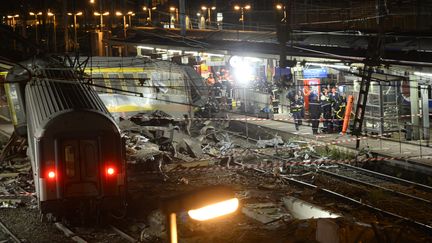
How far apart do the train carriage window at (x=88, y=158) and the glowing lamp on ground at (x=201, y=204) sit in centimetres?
842

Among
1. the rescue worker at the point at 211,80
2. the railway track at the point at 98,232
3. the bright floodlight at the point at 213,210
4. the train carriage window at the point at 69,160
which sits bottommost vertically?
the railway track at the point at 98,232

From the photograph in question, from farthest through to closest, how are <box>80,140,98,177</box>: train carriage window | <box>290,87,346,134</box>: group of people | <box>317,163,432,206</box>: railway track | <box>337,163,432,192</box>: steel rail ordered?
<box>290,87,346,134</box>: group of people, <box>337,163,432,192</box>: steel rail, <box>317,163,432,206</box>: railway track, <box>80,140,98,177</box>: train carriage window

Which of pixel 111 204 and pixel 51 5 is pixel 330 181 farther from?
pixel 51 5

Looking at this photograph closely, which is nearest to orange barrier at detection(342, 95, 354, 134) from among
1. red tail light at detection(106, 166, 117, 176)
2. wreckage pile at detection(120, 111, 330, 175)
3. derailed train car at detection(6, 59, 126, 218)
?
wreckage pile at detection(120, 111, 330, 175)

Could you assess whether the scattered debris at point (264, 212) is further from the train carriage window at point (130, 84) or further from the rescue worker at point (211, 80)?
the rescue worker at point (211, 80)

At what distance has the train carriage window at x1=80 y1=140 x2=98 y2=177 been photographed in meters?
12.1

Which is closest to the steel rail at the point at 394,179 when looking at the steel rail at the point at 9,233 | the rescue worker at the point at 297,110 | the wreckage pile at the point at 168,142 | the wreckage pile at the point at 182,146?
the wreckage pile at the point at 182,146

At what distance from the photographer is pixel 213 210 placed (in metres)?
4.13

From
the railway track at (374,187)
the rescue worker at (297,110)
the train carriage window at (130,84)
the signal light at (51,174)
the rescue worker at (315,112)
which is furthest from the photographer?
the train carriage window at (130,84)

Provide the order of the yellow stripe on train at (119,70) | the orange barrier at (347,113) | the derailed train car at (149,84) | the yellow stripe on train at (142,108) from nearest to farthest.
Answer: the orange barrier at (347,113), the yellow stripe on train at (142,108), the derailed train car at (149,84), the yellow stripe on train at (119,70)

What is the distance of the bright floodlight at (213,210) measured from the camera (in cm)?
408

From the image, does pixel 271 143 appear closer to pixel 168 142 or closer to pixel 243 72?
pixel 168 142

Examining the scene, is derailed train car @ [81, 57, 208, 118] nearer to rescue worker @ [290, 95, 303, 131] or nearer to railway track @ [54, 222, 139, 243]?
rescue worker @ [290, 95, 303, 131]

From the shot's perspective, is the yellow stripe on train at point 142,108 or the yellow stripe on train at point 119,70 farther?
the yellow stripe on train at point 119,70
